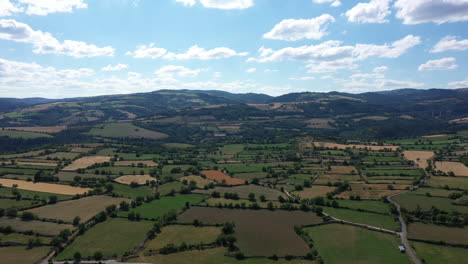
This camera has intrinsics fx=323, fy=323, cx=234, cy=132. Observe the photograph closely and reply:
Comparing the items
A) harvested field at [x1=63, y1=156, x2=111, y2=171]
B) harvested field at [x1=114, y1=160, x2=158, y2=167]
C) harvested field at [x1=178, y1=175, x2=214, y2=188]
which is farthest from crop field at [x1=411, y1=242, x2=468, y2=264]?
harvested field at [x1=63, y1=156, x2=111, y2=171]

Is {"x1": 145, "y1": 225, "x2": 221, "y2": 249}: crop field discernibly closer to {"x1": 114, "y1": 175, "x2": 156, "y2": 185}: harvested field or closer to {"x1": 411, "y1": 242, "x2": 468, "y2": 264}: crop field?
{"x1": 114, "y1": 175, "x2": 156, "y2": 185}: harvested field

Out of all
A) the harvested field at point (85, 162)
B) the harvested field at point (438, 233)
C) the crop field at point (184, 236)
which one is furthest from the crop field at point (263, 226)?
the harvested field at point (85, 162)

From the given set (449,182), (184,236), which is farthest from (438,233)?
(184,236)

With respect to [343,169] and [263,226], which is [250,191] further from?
[343,169]

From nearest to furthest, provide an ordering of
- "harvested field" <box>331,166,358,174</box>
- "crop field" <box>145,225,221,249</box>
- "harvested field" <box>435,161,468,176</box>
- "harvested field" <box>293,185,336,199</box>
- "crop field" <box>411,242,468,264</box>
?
"crop field" <box>411,242,468,264</box> → "crop field" <box>145,225,221,249</box> → "harvested field" <box>293,185,336,199</box> → "harvested field" <box>435,161,468,176</box> → "harvested field" <box>331,166,358,174</box>

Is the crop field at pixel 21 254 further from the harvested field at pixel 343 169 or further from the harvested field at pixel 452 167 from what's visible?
the harvested field at pixel 452 167

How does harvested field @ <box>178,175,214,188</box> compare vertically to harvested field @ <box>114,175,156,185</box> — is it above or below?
below
